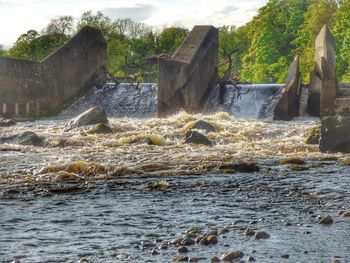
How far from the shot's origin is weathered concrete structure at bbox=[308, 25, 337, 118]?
23859mm

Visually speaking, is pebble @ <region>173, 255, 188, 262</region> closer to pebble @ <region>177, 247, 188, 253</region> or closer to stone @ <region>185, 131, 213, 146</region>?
pebble @ <region>177, 247, 188, 253</region>

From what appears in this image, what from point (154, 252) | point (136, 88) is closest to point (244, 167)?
point (154, 252)

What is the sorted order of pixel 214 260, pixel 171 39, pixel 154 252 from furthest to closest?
pixel 171 39 < pixel 154 252 < pixel 214 260

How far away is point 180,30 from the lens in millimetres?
64312

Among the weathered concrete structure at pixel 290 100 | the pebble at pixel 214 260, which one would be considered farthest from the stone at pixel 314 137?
the pebble at pixel 214 260

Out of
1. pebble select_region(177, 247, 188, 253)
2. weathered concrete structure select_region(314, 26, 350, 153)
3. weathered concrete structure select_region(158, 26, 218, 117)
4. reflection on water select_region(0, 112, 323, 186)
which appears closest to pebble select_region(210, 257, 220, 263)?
pebble select_region(177, 247, 188, 253)

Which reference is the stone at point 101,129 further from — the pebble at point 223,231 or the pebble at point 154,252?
the pebble at point 154,252

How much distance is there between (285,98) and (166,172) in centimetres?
1305

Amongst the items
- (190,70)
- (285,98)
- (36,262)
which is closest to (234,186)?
(36,262)

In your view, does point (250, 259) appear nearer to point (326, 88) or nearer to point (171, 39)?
point (326, 88)

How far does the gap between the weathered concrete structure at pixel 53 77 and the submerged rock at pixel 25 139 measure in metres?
9.94

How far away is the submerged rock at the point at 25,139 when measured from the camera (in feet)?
58.8

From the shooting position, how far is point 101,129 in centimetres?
2011

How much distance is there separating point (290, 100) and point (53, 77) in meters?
11.3
